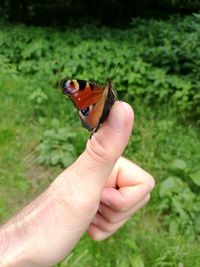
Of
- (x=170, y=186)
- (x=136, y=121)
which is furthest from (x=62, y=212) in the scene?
(x=136, y=121)

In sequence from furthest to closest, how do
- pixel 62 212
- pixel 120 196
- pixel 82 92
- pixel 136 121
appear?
pixel 136 121, pixel 120 196, pixel 62 212, pixel 82 92

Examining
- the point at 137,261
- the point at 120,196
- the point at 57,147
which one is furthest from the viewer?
the point at 57,147

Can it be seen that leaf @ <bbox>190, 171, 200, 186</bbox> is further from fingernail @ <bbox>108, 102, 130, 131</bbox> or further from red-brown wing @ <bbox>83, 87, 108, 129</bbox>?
red-brown wing @ <bbox>83, 87, 108, 129</bbox>

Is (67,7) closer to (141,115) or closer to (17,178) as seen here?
(141,115)

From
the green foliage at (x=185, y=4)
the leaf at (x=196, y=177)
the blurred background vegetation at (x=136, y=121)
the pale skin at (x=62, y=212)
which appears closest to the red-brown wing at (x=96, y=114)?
the pale skin at (x=62, y=212)

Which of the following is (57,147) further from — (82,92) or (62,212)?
(82,92)

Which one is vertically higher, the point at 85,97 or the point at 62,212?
the point at 85,97

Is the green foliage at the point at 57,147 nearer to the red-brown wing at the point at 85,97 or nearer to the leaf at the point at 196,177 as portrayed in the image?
the leaf at the point at 196,177

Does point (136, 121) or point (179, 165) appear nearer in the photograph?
point (179, 165)

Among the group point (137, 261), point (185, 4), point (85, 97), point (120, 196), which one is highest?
point (85, 97)
